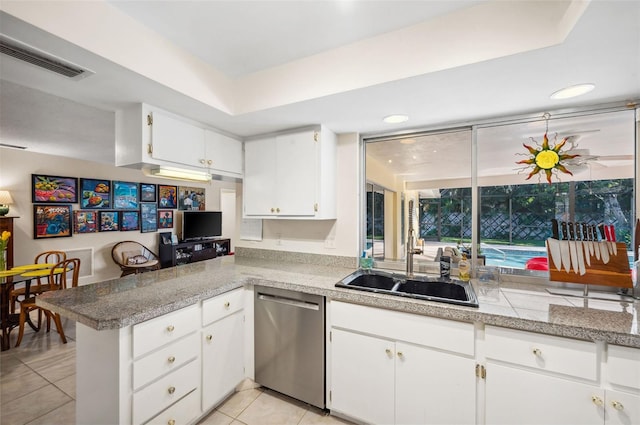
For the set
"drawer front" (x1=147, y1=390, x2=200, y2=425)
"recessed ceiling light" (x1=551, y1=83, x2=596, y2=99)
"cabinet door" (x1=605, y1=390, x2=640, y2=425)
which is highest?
"recessed ceiling light" (x1=551, y1=83, x2=596, y2=99)

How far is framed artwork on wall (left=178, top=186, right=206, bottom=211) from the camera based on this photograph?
6.35 meters

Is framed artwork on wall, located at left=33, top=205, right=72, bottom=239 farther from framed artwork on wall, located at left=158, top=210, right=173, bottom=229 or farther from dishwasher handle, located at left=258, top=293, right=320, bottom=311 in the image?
dishwasher handle, located at left=258, top=293, right=320, bottom=311

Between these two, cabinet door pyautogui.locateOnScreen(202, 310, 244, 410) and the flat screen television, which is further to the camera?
the flat screen television

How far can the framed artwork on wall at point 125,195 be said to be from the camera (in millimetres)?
5105

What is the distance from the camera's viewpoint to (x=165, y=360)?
4.71 feet

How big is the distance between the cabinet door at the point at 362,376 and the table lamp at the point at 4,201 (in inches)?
195

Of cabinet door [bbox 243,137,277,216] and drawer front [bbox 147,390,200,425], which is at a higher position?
cabinet door [bbox 243,137,277,216]

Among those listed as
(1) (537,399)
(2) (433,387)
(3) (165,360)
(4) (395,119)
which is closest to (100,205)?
(3) (165,360)

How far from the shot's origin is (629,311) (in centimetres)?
133

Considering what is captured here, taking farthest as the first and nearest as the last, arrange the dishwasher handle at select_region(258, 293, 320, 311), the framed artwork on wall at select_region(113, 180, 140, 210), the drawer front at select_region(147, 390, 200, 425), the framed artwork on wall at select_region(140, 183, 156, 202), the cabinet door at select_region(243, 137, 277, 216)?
1. the framed artwork on wall at select_region(140, 183, 156, 202)
2. the framed artwork on wall at select_region(113, 180, 140, 210)
3. the cabinet door at select_region(243, 137, 277, 216)
4. the dishwasher handle at select_region(258, 293, 320, 311)
5. the drawer front at select_region(147, 390, 200, 425)

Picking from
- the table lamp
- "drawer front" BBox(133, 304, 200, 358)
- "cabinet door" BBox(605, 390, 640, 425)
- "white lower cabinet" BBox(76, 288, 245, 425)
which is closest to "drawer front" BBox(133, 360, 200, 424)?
"white lower cabinet" BBox(76, 288, 245, 425)

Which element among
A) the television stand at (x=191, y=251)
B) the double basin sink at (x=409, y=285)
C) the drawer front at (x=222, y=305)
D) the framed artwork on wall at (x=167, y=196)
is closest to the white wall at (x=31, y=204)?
the framed artwork on wall at (x=167, y=196)

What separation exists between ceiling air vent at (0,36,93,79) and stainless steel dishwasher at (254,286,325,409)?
165 centimetres

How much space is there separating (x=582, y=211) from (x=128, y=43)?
9.73 feet
